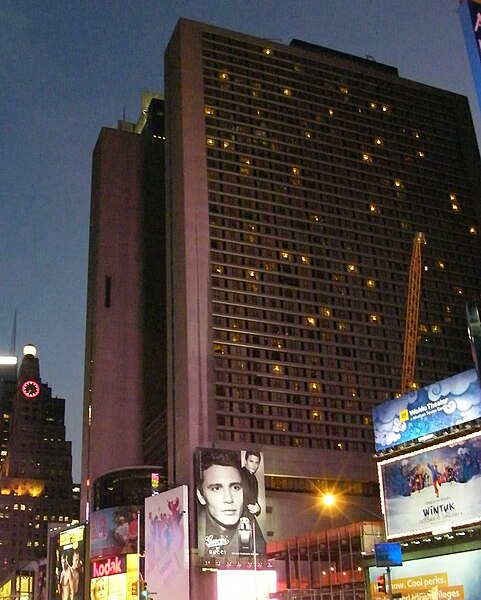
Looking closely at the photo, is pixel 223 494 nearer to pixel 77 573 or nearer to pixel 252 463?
pixel 252 463

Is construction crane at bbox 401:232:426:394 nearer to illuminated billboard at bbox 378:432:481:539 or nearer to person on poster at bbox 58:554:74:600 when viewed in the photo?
person on poster at bbox 58:554:74:600

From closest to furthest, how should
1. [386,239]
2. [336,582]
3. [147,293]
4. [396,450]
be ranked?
[396,450] → [336,582] → [386,239] → [147,293]

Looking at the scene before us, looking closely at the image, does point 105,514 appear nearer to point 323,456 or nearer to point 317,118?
point 323,456

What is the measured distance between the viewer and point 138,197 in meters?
186

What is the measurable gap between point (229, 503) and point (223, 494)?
1.56m

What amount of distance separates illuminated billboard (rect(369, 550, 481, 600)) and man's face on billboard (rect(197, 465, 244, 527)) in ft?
187

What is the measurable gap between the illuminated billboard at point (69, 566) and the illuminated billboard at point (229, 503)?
23.8m

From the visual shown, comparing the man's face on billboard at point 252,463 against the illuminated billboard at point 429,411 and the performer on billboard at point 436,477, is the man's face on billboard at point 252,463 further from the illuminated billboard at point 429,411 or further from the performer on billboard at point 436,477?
the performer on billboard at point 436,477

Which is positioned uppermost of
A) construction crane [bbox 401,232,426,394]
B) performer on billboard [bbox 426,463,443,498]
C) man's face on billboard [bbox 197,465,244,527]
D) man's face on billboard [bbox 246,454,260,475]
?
construction crane [bbox 401,232,426,394]

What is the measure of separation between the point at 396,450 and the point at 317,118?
4310 inches

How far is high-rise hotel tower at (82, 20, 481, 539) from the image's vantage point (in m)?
134

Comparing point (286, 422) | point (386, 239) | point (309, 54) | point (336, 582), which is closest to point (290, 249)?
point (386, 239)

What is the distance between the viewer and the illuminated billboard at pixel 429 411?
59.6 meters

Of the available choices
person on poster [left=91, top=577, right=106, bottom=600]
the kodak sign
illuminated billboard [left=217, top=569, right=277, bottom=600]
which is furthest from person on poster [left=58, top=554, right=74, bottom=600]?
illuminated billboard [left=217, top=569, right=277, bottom=600]
